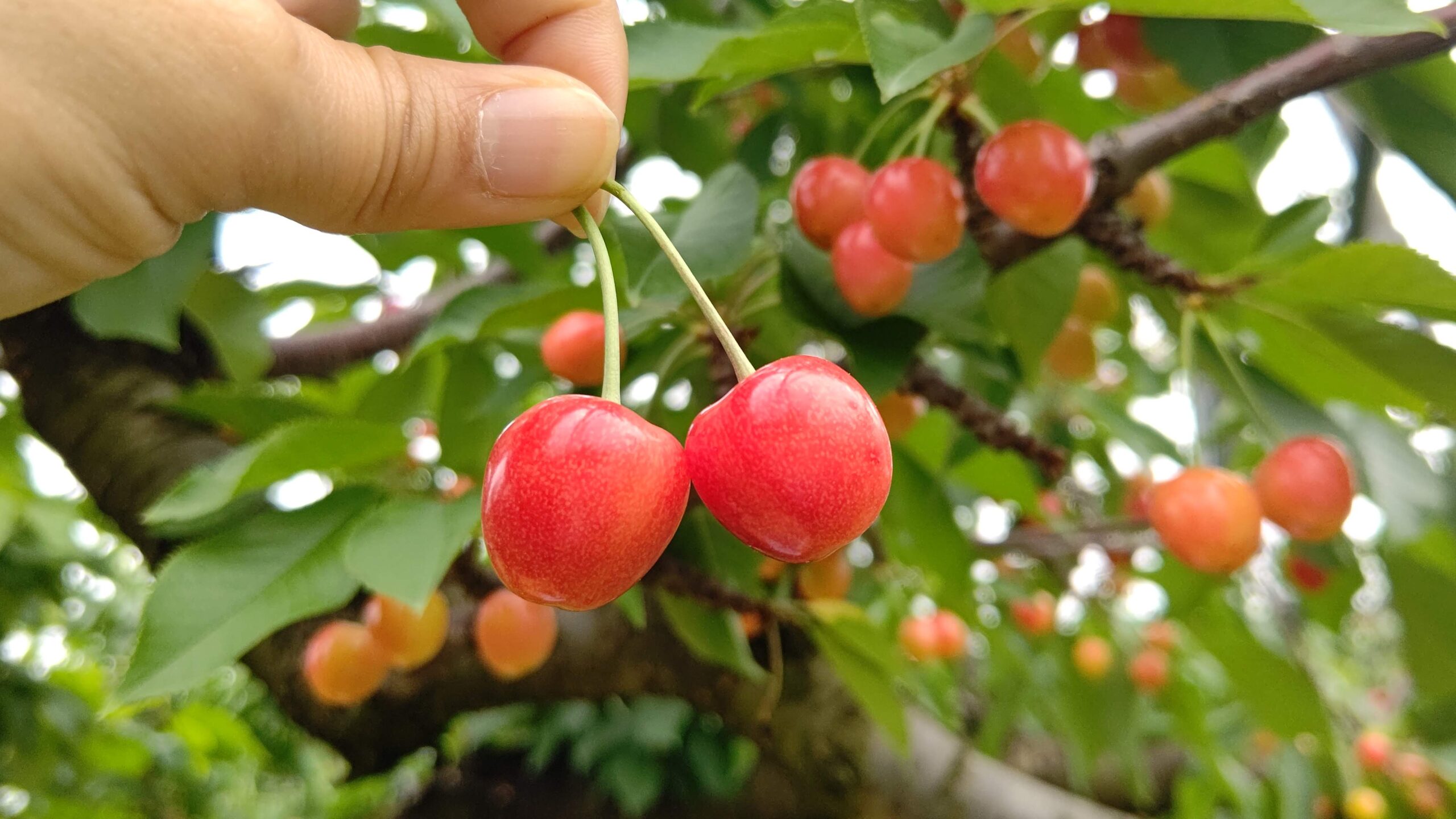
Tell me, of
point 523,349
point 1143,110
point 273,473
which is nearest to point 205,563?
point 273,473

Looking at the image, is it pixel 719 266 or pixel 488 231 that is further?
pixel 488 231

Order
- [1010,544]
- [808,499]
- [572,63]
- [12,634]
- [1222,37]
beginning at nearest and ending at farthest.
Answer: [808,499] < [572,63] < [1222,37] < [1010,544] < [12,634]

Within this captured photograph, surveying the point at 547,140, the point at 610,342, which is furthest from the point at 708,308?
the point at 547,140

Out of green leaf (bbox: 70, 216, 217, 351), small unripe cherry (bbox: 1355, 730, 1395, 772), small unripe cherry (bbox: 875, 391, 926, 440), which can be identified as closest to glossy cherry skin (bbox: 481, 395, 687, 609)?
small unripe cherry (bbox: 875, 391, 926, 440)

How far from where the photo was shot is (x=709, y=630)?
958 mm

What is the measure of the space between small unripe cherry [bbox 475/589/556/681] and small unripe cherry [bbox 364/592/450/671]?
1.8 inches

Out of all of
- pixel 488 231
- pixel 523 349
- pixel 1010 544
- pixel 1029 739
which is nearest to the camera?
pixel 523 349

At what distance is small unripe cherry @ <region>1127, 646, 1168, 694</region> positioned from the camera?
166cm

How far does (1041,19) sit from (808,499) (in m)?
0.64

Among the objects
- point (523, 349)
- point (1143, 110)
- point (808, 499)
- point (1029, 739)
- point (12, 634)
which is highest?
point (808, 499)

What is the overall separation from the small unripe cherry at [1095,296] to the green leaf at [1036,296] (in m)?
0.16

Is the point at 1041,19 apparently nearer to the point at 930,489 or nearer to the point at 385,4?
the point at 930,489

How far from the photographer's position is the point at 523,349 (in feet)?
3.01

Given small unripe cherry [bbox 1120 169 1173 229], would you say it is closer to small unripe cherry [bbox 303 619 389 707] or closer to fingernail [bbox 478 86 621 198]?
fingernail [bbox 478 86 621 198]
